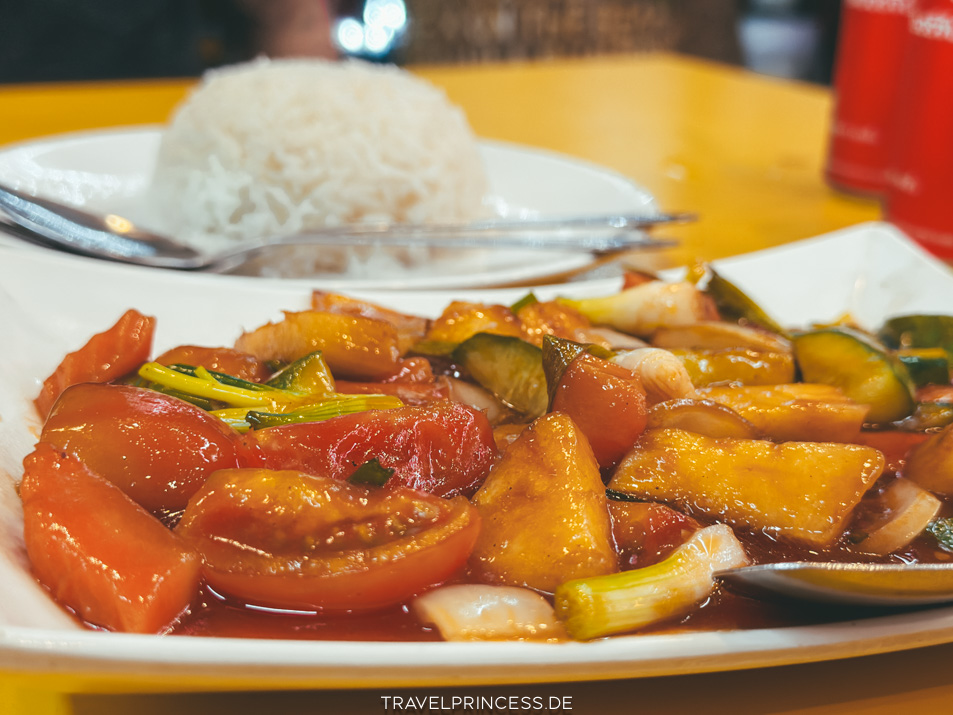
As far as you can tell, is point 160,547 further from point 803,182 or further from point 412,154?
point 803,182

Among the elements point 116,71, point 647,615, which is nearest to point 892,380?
point 647,615

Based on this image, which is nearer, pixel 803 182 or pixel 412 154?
pixel 412 154

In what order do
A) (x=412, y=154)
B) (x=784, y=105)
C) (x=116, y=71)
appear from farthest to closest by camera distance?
(x=116, y=71)
(x=784, y=105)
(x=412, y=154)

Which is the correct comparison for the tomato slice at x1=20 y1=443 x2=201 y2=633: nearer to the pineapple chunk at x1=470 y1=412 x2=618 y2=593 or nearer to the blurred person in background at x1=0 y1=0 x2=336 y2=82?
the pineapple chunk at x1=470 y1=412 x2=618 y2=593

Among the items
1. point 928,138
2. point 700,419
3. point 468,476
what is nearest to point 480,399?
point 468,476

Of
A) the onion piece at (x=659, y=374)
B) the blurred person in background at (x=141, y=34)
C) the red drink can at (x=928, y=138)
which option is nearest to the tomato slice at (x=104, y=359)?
the onion piece at (x=659, y=374)
